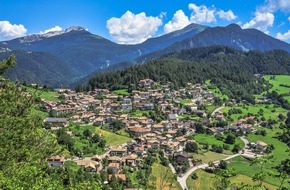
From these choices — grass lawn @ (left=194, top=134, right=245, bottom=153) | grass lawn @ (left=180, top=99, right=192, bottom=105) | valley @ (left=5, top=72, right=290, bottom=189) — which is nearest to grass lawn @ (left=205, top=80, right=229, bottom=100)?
valley @ (left=5, top=72, right=290, bottom=189)

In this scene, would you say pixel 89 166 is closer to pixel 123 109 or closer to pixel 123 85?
pixel 123 109

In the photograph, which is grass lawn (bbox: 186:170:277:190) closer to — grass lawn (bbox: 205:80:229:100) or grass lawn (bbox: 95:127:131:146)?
grass lawn (bbox: 95:127:131:146)

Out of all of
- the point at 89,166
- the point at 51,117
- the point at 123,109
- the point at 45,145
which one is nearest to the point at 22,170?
the point at 45,145

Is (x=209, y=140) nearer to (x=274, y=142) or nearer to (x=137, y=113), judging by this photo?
(x=274, y=142)

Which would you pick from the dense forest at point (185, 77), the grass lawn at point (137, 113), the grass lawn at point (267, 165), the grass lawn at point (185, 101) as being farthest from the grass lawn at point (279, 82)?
the grass lawn at point (137, 113)

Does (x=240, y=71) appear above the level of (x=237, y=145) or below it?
above

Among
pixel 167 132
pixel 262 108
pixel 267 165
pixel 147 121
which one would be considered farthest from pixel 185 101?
pixel 267 165
